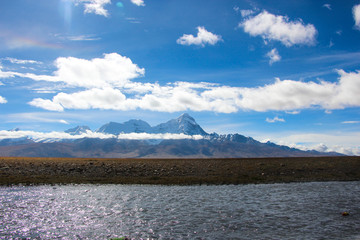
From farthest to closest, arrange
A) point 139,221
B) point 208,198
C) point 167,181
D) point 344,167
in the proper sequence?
point 344,167, point 167,181, point 208,198, point 139,221

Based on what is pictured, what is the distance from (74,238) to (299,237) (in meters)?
13.2

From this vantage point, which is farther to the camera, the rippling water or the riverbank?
the riverbank

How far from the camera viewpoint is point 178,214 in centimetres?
2072

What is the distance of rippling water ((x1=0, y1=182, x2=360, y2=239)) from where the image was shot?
1650cm

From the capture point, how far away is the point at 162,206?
23609 mm

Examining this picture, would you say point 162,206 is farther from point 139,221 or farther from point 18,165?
point 18,165

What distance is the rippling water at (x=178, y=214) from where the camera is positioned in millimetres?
16500

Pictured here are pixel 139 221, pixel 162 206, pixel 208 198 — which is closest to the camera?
pixel 139 221

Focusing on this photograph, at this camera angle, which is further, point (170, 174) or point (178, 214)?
point (170, 174)

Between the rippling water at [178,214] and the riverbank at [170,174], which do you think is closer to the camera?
the rippling water at [178,214]

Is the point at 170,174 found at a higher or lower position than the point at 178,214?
lower

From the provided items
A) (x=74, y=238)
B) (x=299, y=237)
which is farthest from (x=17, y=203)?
(x=299, y=237)

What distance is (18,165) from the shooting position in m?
53.5

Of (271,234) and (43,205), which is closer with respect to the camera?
(271,234)
